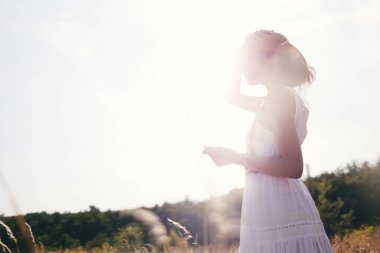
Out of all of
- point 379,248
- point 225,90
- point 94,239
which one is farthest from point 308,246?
point 94,239

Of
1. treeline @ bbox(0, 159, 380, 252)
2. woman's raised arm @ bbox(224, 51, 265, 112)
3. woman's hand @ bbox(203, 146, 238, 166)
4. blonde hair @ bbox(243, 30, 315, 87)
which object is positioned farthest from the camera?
treeline @ bbox(0, 159, 380, 252)

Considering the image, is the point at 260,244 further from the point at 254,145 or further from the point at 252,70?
the point at 252,70

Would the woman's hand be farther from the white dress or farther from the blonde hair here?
the blonde hair

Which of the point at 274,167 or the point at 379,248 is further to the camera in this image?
the point at 379,248

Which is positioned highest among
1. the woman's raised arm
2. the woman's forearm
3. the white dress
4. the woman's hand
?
the woman's raised arm

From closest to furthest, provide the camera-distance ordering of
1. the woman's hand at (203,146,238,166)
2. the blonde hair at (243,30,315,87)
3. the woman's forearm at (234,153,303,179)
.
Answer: the woman's forearm at (234,153,303,179) < the woman's hand at (203,146,238,166) < the blonde hair at (243,30,315,87)

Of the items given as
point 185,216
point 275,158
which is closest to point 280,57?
point 275,158

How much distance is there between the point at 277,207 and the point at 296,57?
32.1 inches

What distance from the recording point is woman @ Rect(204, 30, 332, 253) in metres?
2.47

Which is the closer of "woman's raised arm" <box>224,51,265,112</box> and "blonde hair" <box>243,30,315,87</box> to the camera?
"blonde hair" <box>243,30,315,87</box>

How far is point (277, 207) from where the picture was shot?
8.56 feet

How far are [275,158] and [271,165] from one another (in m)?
0.04

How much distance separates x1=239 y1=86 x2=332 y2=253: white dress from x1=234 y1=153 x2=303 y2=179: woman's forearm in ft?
0.30

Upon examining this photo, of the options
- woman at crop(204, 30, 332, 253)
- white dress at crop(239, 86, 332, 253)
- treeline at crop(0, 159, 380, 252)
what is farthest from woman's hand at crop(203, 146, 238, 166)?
treeline at crop(0, 159, 380, 252)
